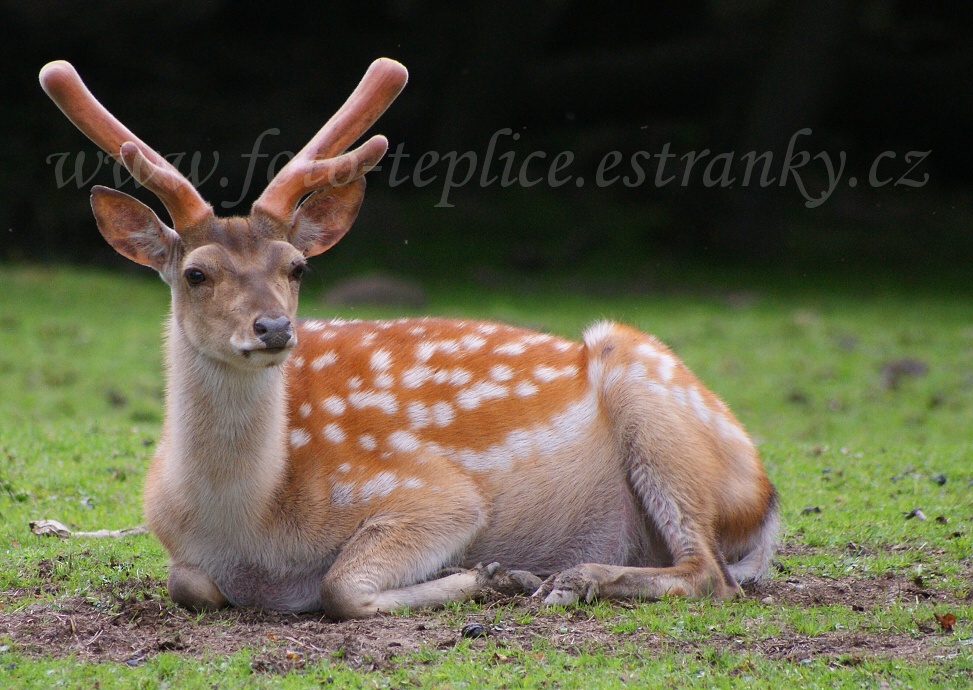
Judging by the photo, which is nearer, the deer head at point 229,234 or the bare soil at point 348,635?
the bare soil at point 348,635

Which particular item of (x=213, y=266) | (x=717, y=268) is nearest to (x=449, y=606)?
(x=213, y=266)

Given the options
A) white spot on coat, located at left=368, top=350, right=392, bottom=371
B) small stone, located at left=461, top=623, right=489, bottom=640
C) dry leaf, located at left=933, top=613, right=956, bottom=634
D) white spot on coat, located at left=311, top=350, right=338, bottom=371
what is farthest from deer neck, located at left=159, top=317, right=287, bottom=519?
dry leaf, located at left=933, top=613, right=956, bottom=634

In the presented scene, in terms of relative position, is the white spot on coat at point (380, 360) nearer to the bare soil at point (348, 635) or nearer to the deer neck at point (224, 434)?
the deer neck at point (224, 434)

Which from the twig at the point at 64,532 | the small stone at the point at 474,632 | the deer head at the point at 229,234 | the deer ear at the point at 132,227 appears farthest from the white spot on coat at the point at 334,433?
the twig at the point at 64,532

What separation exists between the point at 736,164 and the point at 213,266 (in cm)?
1575

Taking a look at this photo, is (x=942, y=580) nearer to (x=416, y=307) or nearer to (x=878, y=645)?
(x=878, y=645)

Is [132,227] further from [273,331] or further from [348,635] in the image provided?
[348,635]

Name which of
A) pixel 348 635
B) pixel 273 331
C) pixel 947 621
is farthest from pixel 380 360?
pixel 947 621

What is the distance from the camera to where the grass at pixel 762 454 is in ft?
13.9

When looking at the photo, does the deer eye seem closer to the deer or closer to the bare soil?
the deer

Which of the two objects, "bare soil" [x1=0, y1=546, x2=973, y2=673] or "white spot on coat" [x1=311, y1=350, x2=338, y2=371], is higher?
"white spot on coat" [x1=311, y1=350, x2=338, y2=371]

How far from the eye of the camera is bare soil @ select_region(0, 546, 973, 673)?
436 centimetres

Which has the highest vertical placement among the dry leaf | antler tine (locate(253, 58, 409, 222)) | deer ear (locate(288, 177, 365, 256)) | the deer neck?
antler tine (locate(253, 58, 409, 222))

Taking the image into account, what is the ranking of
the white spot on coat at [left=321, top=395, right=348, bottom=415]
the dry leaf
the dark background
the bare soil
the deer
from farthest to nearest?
the dark background
the white spot on coat at [left=321, top=395, right=348, bottom=415]
the deer
the dry leaf
the bare soil
